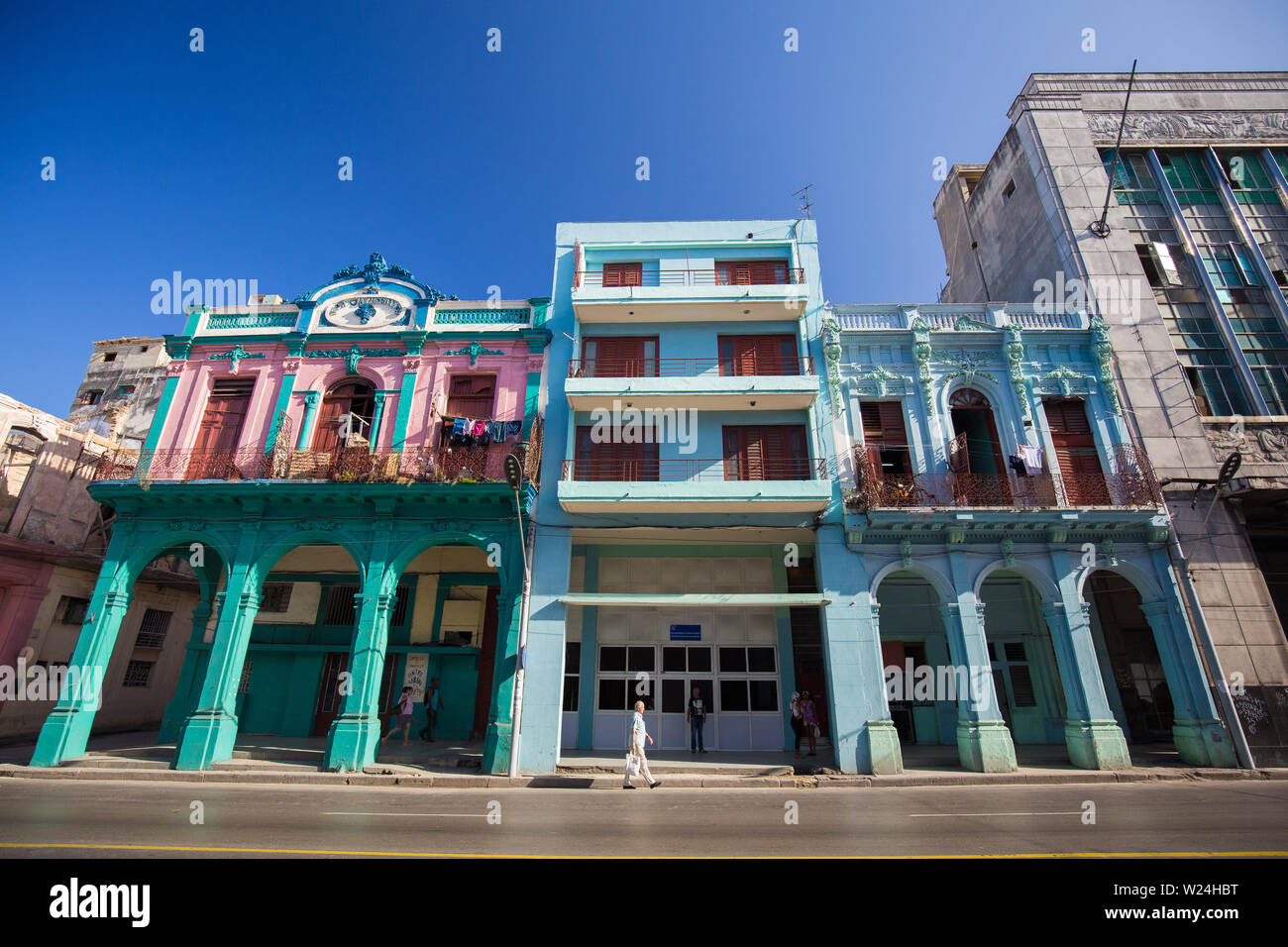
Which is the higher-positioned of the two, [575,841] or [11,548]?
[11,548]

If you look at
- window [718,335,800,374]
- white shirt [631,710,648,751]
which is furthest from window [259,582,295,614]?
window [718,335,800,374]

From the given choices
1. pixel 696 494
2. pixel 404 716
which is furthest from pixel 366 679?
pixel 696 494

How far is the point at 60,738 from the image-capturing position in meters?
13.7

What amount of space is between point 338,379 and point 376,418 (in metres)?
2.20

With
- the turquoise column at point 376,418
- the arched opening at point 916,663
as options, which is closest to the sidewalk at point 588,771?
the arched opening at point 916,663

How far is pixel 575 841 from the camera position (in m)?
7.25

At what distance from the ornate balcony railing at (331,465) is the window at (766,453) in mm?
5670

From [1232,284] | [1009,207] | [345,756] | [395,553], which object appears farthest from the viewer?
[1009,207]

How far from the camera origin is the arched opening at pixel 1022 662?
690 inches
